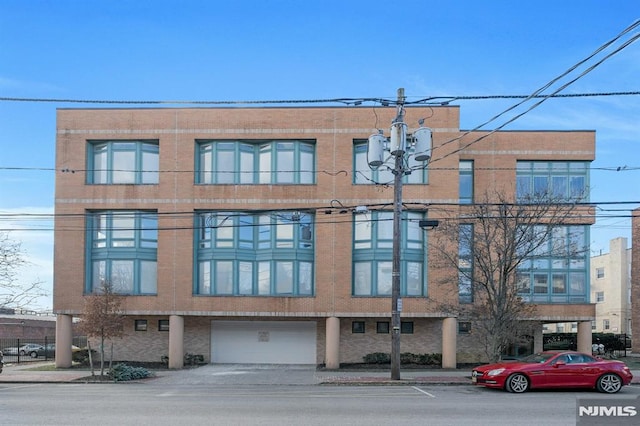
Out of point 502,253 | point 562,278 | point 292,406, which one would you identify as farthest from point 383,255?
point 292,406

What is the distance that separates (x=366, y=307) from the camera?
2761 cm

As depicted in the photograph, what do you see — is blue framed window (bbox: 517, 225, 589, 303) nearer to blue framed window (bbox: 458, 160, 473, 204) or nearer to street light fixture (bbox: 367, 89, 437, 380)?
blue framed window (bbox: 458, 160, 473, 204)

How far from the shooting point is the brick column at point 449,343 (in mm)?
27500

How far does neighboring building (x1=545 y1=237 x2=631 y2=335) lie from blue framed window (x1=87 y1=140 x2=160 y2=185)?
41.5m

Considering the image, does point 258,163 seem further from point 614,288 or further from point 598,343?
point 614,288

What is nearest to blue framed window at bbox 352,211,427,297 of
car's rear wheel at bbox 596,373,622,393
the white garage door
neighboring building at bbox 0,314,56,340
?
the white garage door

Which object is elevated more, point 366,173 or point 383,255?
point 366,173

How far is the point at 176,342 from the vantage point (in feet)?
91.1

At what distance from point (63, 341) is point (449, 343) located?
55.2 feet

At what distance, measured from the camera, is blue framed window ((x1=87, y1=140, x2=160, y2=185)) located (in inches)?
1120

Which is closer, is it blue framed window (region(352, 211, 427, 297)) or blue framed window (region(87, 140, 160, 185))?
blue framed window (region(352, 211, 427, 297))

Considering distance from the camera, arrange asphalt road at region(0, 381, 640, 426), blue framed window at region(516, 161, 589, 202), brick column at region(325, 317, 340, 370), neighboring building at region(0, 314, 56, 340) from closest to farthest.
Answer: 1. asphalt road at region(0, 381, 640, 426)
2. brick column at region(325, 317, 340, 370)
3. blue framed window at region(516, 161, 589, 202)
4. neighboring building at region(0, 314, 56, 340)

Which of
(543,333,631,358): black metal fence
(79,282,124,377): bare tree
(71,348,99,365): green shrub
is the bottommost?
(543,333,631,358): black metal fence

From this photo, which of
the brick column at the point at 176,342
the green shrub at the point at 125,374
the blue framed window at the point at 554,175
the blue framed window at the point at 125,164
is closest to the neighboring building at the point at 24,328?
the blue framed window at the point at 125,164
